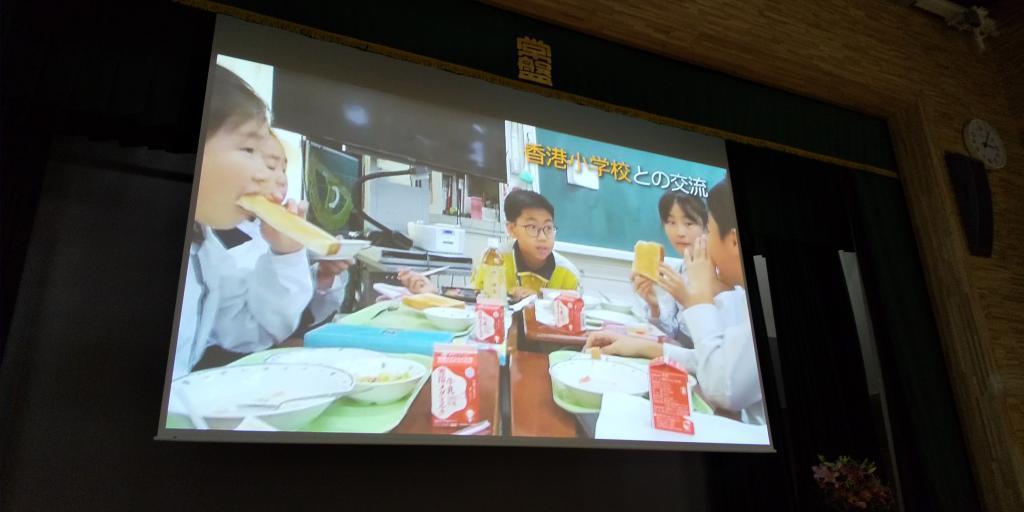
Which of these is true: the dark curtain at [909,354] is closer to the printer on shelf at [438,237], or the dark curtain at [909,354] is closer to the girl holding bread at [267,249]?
the printer on shelf at [438,237]

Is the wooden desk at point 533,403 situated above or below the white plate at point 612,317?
below

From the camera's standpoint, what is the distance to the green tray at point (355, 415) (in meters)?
2.15

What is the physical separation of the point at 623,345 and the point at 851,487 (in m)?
1.24

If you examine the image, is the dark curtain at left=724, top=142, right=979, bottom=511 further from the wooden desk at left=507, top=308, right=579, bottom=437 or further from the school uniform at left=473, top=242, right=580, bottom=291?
the wooden desk at left=507, top=308, right=579, bottom=437

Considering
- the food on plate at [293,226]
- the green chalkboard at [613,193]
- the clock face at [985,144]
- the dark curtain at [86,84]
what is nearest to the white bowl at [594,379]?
the green chalkboard at [613,193]

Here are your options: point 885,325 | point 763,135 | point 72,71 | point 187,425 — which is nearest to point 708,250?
point 763,135

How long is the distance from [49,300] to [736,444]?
2.62 meters

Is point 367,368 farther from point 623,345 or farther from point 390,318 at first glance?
point 623,345

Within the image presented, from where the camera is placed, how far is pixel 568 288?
273cm

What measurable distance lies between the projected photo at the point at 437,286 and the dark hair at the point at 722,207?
4.3 inches

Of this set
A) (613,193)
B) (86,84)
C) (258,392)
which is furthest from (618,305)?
(86,84)

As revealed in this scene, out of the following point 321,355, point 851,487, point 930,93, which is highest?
point 930,93

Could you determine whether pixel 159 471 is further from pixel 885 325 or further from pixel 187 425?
pixel 885 325

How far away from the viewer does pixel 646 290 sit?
114 inches
